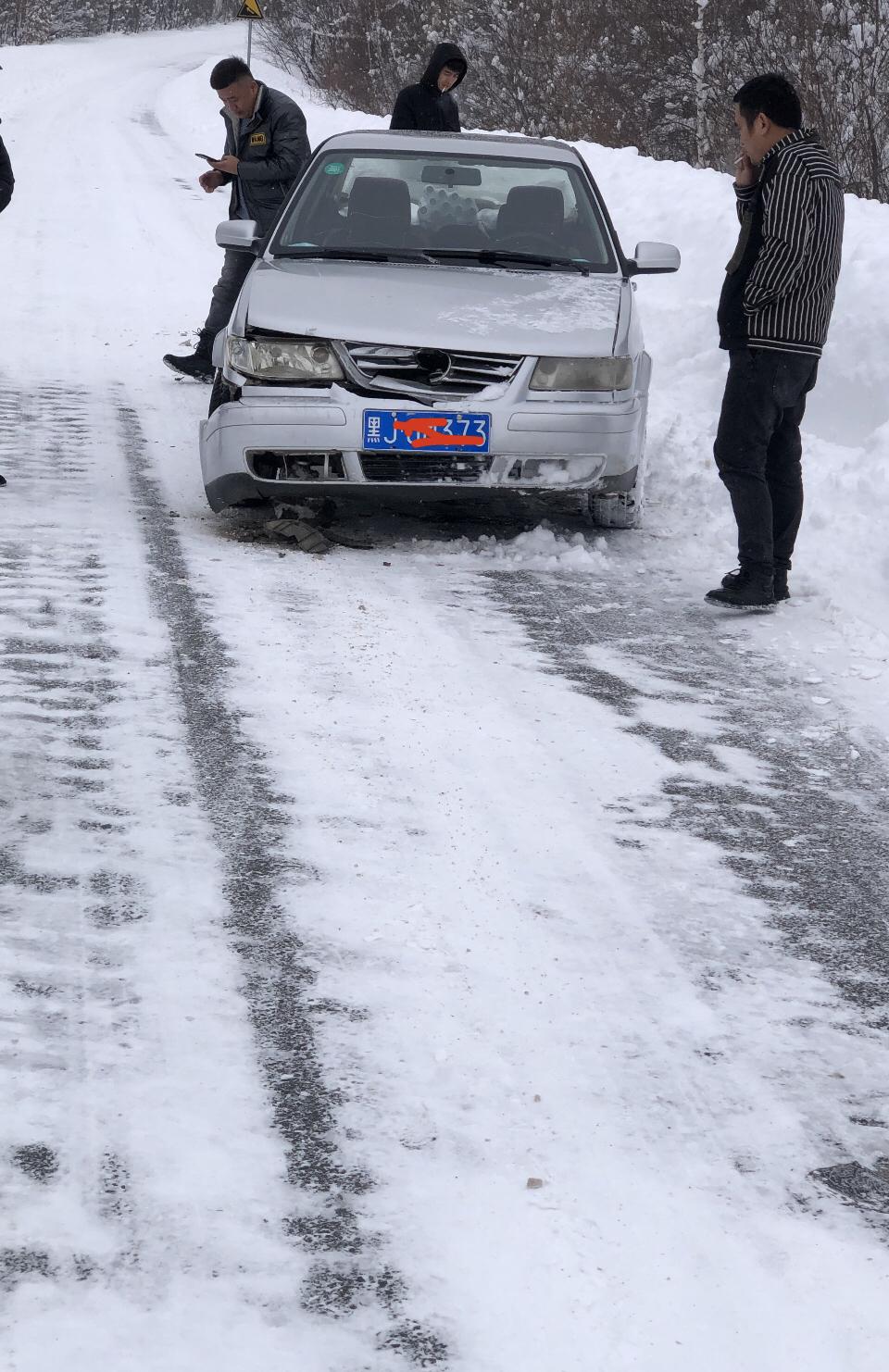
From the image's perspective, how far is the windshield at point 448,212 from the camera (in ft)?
21.3

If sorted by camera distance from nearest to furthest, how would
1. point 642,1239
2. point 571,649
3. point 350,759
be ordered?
point 642,1239 < point 350,759 < point 571,649

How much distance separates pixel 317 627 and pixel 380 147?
3183 mm

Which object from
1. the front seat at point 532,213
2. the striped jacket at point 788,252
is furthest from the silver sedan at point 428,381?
the striped jacket at point 788,252

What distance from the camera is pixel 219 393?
19.9 feet

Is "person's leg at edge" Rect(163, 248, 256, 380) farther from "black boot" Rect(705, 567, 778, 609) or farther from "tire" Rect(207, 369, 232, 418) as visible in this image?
"black boot" Rect(705, 567, 778, 609)

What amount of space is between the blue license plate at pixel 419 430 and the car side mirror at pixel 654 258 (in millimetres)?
1370

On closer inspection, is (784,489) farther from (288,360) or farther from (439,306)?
(288,360)

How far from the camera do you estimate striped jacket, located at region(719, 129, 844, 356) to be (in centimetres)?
490

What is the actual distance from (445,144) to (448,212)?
1.51ft

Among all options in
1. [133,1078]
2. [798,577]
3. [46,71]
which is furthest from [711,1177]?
[46,71]

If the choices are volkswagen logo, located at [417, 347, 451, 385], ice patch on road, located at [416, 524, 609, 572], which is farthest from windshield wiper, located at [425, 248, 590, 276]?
ice patch on road, located at [416, 524, 609, 572]

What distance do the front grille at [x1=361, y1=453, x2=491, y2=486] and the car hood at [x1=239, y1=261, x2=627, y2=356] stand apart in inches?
16.8

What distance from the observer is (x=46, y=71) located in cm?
3941

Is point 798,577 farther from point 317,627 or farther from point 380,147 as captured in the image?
point 380,147
